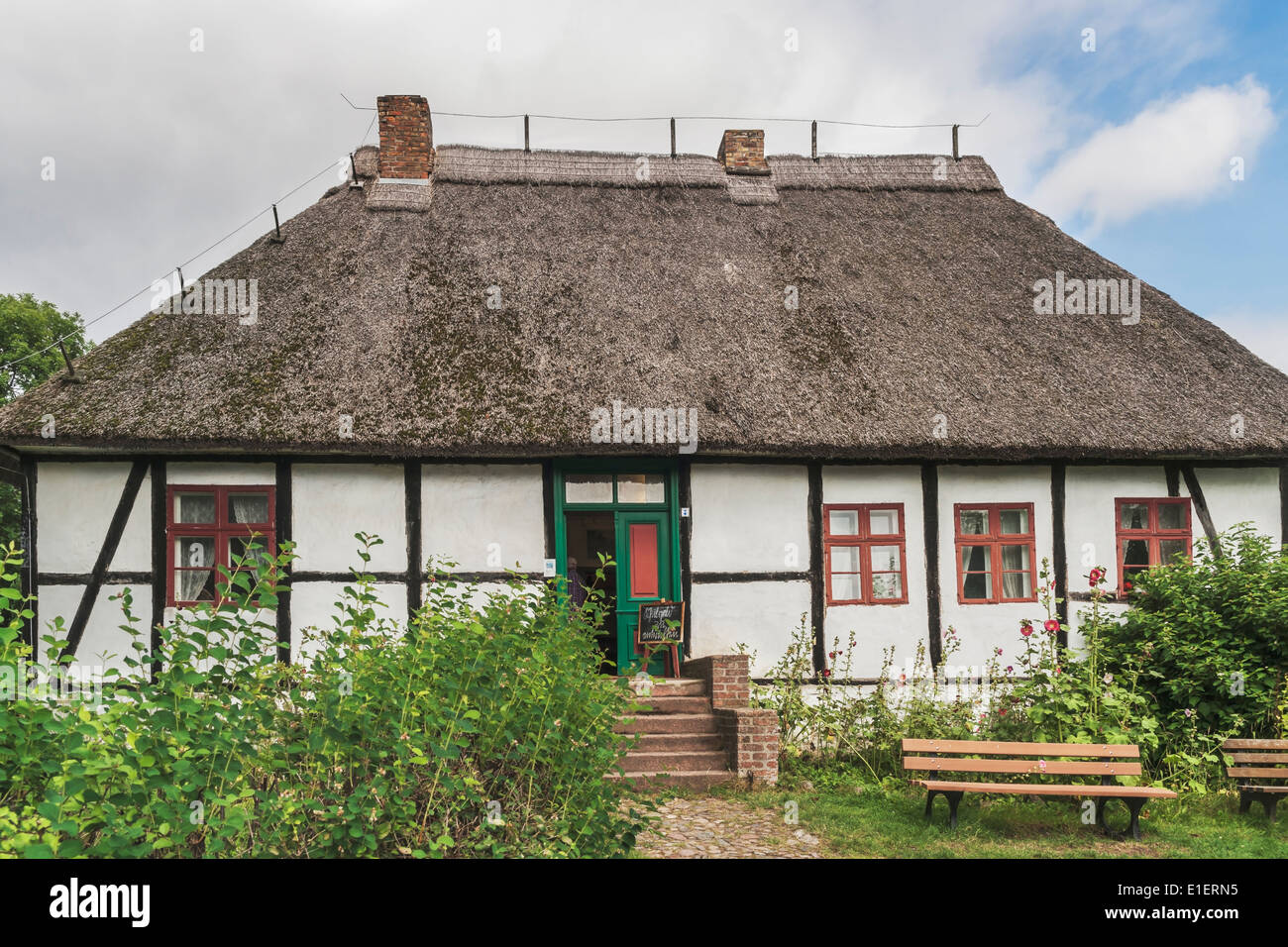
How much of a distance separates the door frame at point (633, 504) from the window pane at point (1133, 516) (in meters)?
4.96

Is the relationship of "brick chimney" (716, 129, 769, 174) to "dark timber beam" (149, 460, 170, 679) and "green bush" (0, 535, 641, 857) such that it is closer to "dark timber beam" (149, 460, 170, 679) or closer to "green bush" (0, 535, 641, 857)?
"dark timber beam" (149, 460, 170, 679)

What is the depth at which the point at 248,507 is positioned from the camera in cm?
891

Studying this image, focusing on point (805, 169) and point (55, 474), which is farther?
point (805, 169)

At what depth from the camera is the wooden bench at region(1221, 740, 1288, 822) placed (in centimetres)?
654

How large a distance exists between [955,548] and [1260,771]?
11.3 feet

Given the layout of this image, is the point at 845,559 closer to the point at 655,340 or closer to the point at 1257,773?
the point at 655,340

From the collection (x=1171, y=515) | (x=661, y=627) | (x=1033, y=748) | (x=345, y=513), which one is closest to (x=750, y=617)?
(x=661, y=627)

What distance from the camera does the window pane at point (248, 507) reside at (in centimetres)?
887

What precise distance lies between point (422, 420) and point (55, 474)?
3609 mm

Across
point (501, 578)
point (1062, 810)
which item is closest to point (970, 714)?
point (1062, 810)

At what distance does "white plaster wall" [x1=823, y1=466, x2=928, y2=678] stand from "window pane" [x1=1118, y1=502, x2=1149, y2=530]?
233cm
